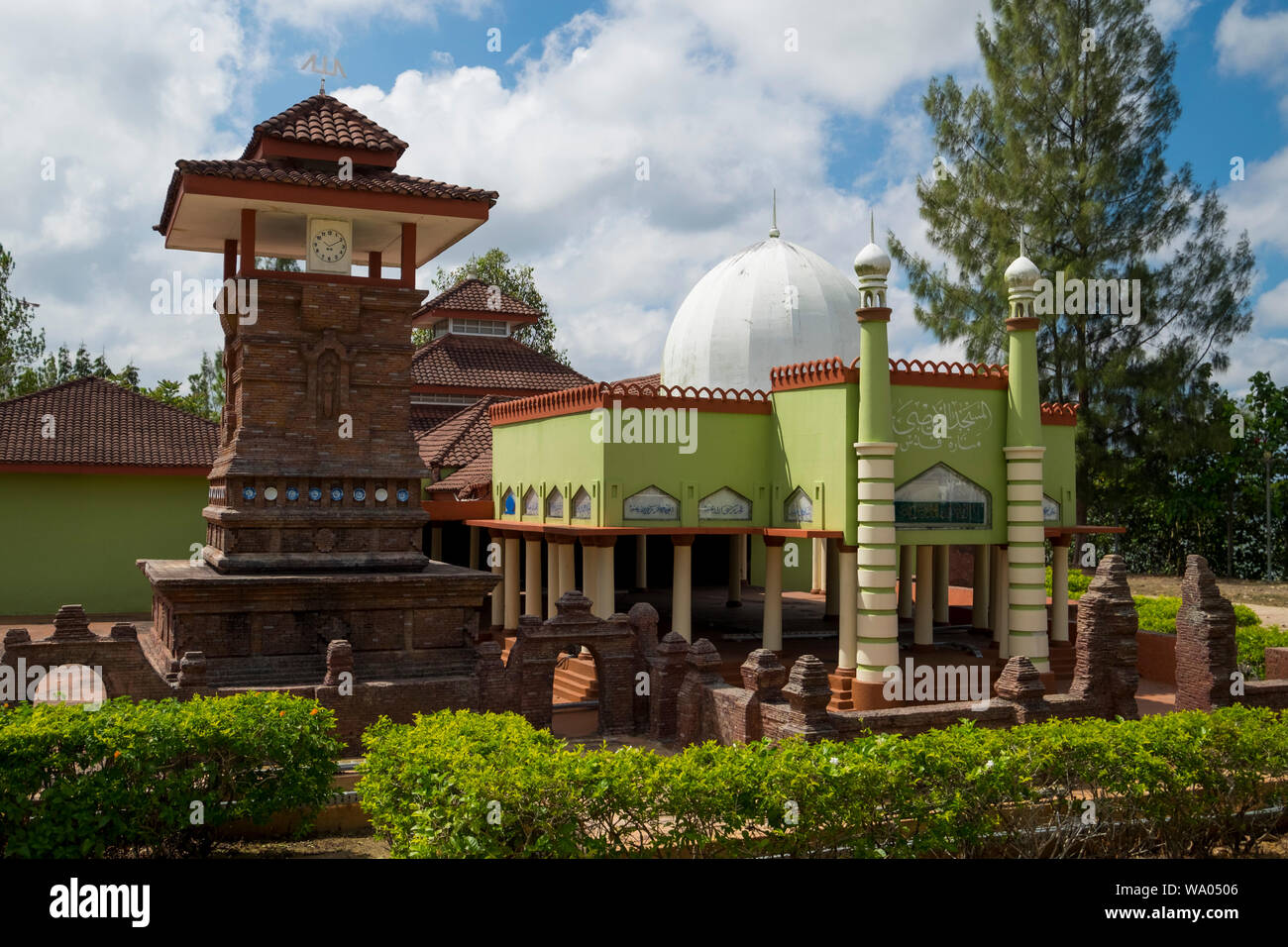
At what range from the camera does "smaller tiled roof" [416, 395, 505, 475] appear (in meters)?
27.7

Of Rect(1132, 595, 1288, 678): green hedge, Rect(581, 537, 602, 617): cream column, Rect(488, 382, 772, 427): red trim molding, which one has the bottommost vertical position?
Rect(1132, 595, 1288, 678): green hedge

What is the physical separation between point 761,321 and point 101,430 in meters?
16.6

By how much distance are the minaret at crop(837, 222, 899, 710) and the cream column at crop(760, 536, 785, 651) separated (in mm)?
1524

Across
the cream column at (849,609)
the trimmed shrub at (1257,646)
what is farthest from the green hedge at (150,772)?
the trimmed shrub at (1257,646)

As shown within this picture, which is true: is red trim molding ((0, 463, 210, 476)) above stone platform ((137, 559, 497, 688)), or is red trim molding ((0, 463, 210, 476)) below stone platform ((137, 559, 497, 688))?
above

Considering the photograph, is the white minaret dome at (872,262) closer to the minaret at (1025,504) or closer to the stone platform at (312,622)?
the minaret at (1025,504)

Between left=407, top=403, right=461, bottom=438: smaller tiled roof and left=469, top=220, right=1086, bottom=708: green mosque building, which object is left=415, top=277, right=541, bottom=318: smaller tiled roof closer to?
left=407, top=403, right=461, bottom=438: smaller tiled roof

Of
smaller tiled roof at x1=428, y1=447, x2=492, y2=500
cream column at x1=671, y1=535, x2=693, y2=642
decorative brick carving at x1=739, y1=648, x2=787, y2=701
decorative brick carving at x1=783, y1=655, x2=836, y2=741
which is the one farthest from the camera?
smaller tiled roof at x1=428, y1=447, x2=492, y2=500

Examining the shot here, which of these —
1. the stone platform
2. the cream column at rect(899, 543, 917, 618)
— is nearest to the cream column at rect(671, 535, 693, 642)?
the stone platform

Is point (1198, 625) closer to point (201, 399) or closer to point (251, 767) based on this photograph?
point (251, 767)

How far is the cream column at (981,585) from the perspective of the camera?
2345 cm

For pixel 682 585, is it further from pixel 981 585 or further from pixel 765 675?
pixel 981 585

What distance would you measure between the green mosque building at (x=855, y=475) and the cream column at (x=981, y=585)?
170 centimetres
